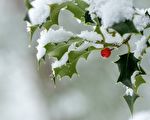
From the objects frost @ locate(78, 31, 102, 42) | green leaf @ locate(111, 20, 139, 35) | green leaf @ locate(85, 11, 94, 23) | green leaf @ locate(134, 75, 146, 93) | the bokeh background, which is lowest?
green leaf @ locate(134, 75, 146, 93)

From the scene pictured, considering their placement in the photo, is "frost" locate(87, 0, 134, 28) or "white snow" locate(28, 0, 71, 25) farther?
"white snow" locate(28, 0, 71, 25)

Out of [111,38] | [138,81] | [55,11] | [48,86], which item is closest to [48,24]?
[55,11]

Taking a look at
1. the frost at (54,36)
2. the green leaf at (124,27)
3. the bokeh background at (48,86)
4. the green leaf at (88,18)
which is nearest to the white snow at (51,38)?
the frost at (54,36)

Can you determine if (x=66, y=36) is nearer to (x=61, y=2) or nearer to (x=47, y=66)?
(x=61, y=2)

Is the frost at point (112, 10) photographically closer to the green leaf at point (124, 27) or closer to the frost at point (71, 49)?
the green leaf at point (124, 27)

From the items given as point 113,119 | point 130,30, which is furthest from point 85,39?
point 113,119

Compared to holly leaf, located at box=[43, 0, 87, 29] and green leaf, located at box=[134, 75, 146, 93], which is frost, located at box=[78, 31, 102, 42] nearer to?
holly leaf, located at box=[43, 0, 87, 29]

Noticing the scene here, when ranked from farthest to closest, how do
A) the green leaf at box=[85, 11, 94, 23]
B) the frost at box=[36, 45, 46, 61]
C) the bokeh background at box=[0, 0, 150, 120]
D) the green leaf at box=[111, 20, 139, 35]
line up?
the bokeh background at box=[0, 0, 150, 120] < the frost at box=[36, 45, 46, 61] < the green leaf at box=[85, 11, 94, 23] < the green leaf at box=[111, 20, 139, 35]

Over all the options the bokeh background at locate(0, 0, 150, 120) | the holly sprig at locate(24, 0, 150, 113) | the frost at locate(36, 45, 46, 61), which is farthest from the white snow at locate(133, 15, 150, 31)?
the bokeh background at locate(0, 0, 150, 120)

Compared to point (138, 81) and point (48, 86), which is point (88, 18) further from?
point (48, 86)
